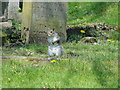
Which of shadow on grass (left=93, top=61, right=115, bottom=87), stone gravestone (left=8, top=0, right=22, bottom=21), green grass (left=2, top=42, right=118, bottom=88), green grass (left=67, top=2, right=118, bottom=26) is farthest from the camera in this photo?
stone gravestone (left=8, top=0, right=22, bottom=21)

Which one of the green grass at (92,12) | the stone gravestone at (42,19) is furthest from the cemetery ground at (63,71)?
the green grass at (92,12)

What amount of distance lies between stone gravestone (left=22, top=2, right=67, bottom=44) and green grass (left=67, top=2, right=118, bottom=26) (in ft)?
16.0

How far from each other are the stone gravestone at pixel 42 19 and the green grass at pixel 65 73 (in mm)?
2716

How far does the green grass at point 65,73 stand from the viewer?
5.37 m

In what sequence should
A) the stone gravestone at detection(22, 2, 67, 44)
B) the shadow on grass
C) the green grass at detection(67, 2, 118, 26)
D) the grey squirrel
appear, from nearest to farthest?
the shadow on grass < the grey squirrel < the stone gravestone at detection(22, 2, 67, 44) < the green grass at detection(67, 2, 118, 26)

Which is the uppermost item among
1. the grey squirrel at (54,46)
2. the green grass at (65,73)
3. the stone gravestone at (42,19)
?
the stone gravestone at (42,19)

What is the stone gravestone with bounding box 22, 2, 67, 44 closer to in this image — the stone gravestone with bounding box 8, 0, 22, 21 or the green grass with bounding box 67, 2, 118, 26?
the green grass with bounding box 67, 2, 118, 26

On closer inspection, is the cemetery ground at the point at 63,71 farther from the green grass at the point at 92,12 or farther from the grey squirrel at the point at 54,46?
the green grass at the point at 92,12

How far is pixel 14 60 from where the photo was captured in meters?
6.75

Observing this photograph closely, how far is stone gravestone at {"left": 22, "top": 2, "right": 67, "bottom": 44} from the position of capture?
9.56 meters

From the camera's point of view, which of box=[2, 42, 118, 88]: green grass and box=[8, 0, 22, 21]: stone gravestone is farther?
box=[8, 0, 22, 21]: stone gravestone

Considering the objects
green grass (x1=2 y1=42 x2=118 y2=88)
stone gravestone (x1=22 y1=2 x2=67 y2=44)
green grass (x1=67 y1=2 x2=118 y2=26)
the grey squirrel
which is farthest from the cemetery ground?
green grass (x1=67 y1=2 x2=118 y2=26)

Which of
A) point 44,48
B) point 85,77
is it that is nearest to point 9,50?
point 44,48

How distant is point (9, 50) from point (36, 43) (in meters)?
1.62
